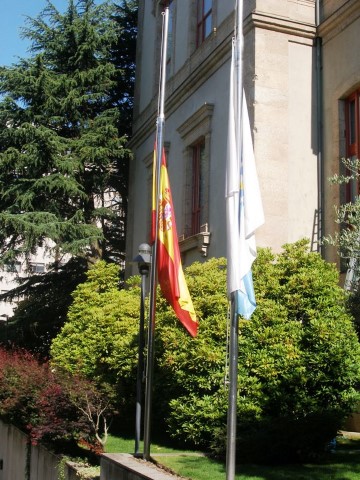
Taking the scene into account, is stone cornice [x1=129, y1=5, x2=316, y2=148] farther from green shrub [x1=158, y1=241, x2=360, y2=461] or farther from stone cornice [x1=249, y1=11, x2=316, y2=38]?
green shrub [x1=158, y1=241, x2=360, y2=461]

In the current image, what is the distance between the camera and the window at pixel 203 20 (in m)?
21.8

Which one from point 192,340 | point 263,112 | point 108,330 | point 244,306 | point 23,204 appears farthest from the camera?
point 23,204

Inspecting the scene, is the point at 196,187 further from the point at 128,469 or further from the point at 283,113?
the point at 128,469

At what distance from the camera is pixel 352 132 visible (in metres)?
16.9

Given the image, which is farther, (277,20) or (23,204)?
(23,204)

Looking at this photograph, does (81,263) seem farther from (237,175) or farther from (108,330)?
(237,175)

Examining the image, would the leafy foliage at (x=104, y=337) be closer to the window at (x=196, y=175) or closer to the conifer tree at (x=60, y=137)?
the window at (x=196, y=175)

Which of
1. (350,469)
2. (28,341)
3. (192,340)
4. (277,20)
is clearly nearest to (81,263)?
(28,341)

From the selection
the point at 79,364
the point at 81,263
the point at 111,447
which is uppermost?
the point at 81,263

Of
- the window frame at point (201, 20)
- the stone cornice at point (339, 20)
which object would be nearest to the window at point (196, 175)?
the window frame at point (201, 20)

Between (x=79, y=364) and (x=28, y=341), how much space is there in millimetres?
11329

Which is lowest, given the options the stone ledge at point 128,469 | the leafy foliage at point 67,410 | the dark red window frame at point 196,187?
the stone ledge at point 128,469

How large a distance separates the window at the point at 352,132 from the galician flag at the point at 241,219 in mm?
8691

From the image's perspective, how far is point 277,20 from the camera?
58.3ft
